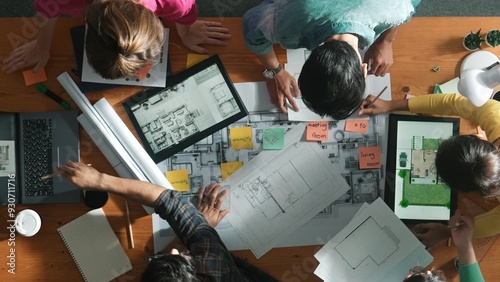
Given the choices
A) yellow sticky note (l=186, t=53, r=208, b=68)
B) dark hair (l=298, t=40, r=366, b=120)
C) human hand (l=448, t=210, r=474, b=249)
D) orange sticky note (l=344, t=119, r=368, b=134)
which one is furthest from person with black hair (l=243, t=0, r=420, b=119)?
human hand (l=448, t=210, r=474, b=249)

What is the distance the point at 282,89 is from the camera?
1.28 m

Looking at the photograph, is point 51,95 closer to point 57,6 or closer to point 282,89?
point 57,6

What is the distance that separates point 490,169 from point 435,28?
417 millimetres

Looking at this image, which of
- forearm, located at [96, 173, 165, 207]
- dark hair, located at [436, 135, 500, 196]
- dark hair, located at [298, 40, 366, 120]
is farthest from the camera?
forearm, located at [96, 173, 165, 207]

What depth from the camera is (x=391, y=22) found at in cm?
108

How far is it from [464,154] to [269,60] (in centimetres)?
52

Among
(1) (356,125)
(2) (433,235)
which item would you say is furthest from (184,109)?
(2) (433,235)

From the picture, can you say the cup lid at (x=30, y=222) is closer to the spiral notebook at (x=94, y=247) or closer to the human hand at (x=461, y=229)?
the spiral notebook at (x=94, y=247)

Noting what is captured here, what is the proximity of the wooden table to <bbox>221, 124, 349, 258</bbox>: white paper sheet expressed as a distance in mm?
67

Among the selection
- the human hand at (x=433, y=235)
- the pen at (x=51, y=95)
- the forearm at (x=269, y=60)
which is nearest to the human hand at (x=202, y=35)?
the forearm at (x=269, y=60)

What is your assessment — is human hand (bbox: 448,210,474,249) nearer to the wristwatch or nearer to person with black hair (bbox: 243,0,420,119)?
person with black hair (bbox: 243,0,420,119)

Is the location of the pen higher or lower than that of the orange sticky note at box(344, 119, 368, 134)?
higher

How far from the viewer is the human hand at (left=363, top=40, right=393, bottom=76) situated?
1.27 metres

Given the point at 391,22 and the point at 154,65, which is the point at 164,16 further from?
the point at 391,22
